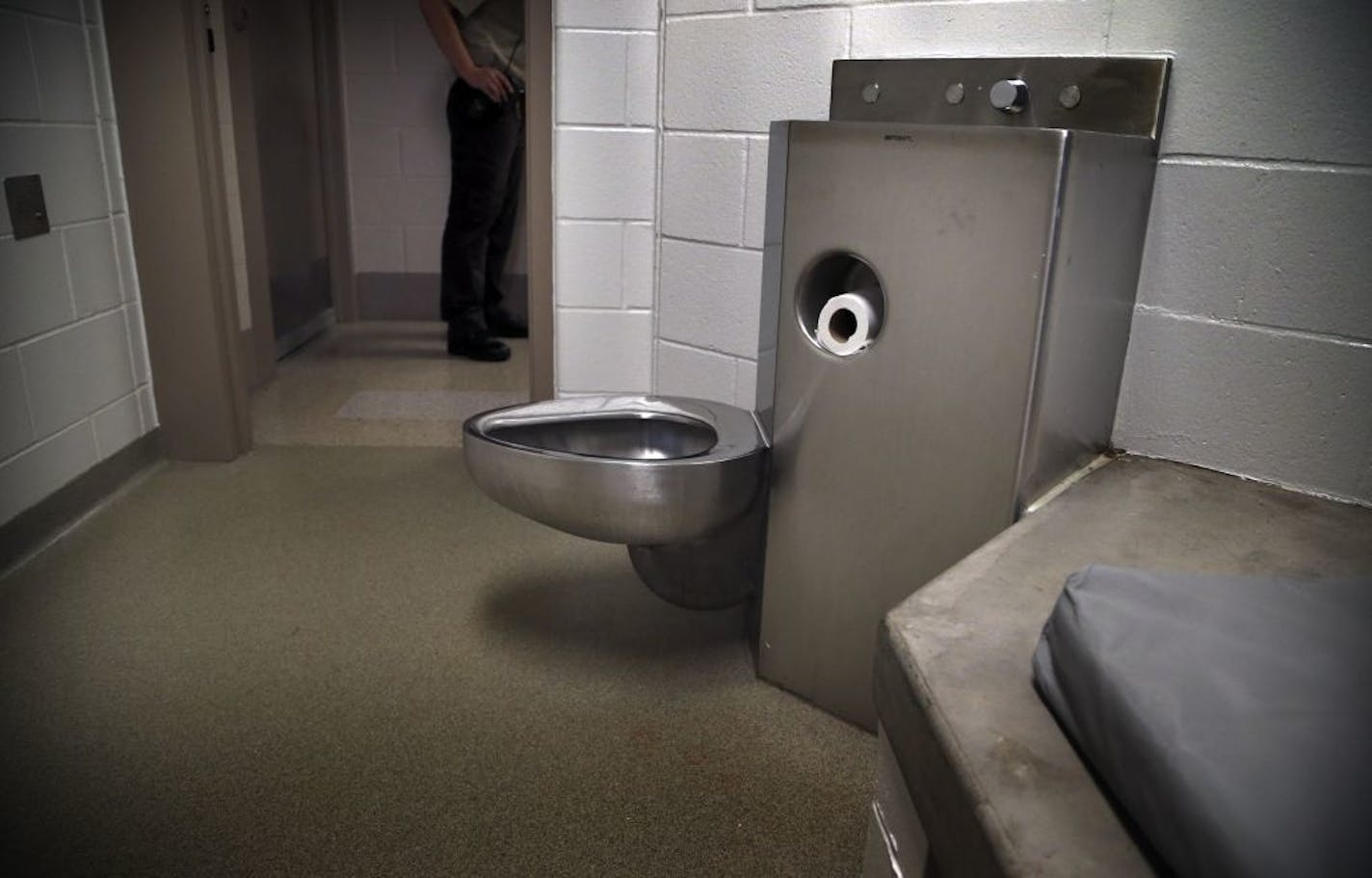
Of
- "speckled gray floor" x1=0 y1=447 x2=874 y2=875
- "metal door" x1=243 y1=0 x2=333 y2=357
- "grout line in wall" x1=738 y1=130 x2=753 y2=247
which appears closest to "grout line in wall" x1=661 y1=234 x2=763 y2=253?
"grout line in wall" x1=738 y1=130 x2=753 y2=247

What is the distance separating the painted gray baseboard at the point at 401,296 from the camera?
380 centimetres

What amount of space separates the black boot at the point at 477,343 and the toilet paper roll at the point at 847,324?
7.07ft

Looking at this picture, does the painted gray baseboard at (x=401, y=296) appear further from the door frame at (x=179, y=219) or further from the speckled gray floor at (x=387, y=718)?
the speckled gray floor at (x=387, y=718)

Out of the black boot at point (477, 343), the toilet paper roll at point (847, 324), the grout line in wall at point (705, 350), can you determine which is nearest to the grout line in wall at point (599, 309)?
the grout line in wall at point (705, 350)

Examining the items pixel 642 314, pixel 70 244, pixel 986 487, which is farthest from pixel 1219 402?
pixel 70 244

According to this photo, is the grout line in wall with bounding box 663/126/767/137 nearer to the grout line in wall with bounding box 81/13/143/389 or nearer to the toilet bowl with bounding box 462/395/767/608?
the toilet bowl with bounding box 462/395/767/608

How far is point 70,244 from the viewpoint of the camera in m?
1.88

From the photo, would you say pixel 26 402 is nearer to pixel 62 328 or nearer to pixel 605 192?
pixel 62 328

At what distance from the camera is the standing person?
8.97 ft

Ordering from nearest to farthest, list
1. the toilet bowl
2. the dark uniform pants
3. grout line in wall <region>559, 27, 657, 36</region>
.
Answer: the toilet bowl → grout line in wall <region>559, 27, 657, 36</region> → the dark uniform pants

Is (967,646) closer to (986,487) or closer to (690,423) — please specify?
(986,487)

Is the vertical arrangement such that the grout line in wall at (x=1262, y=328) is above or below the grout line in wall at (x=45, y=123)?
below

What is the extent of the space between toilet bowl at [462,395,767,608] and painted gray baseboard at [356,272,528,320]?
2.38 metres

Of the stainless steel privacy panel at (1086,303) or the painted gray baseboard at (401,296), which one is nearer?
the stainless steel privacy panel at (1086,303)
